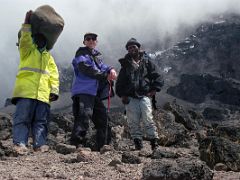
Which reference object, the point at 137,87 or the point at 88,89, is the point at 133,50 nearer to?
the point at 137,87

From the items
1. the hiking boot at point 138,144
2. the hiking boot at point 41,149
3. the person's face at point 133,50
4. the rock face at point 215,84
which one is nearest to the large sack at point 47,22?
the person's face at point 133,50

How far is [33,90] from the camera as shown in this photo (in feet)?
22.9

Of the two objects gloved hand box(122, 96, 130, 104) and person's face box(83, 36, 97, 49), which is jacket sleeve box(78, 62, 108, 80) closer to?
person's face box(83, 36, 97, 49)

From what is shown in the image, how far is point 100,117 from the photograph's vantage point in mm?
8047

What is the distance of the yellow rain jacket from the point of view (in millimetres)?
6969

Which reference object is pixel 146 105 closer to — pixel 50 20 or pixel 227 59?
pixel 50 20

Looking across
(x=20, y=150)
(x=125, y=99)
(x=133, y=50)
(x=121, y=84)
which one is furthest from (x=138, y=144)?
(x=20, y=150)

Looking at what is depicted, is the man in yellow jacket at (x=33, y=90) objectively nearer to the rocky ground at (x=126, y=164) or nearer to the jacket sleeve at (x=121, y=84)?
the rocky ground at (x=126, y=164)

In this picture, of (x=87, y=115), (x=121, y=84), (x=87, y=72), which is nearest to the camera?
(x=87, y=115)

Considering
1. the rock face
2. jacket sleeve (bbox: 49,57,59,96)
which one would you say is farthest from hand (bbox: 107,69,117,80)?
the rock face

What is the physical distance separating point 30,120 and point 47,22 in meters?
1.46

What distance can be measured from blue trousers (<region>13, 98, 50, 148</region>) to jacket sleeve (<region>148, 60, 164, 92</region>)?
192cm

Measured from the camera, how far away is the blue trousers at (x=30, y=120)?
6855 millimetres

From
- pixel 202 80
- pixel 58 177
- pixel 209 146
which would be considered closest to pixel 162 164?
pixel 58 177
